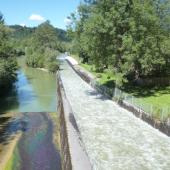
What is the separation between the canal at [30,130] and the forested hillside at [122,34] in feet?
32.2

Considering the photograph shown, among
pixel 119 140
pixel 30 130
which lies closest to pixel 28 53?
pixel 30 130

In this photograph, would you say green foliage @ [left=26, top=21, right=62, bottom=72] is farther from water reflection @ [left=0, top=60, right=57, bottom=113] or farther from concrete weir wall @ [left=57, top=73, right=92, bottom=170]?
concrete weir wall @ [left=57, top=73, right=92, bottom=170]

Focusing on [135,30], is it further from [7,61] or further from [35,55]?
[35,55]

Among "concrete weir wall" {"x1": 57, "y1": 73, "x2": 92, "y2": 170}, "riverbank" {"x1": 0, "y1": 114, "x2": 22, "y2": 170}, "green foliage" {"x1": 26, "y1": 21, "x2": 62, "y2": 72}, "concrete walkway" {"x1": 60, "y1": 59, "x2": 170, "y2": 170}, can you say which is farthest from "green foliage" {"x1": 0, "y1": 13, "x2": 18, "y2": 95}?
"green foliage" {"x1": 26, "y1": 21, "x2": 62, "y2": 72}

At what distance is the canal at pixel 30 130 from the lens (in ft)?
99.2

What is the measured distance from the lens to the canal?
99.2 feet

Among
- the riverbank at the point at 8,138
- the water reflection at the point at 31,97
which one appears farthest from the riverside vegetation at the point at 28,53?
the riverbank at the point at 8,138

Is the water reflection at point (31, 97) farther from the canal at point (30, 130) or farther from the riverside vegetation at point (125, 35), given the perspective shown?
the riverside vegetation at point (125, 35)

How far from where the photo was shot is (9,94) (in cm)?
6600

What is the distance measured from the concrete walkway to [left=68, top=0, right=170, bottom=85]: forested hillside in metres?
5.48

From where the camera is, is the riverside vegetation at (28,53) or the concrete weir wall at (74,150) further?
the riverside vegetation at (28,53)

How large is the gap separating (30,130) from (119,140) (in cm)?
1934

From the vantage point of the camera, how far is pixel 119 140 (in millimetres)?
22938

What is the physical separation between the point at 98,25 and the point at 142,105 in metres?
10.7
